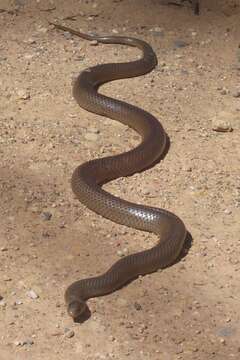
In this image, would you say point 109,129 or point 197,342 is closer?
point 197,342

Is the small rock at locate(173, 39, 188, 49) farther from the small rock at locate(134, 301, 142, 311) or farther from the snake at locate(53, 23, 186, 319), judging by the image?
the small rock at locate(134, 301, 142, 311)

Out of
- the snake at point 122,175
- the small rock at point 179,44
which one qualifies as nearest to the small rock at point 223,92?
the snake at point 122,175

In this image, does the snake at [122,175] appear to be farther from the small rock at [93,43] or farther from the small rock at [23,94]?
the small rock at [23,94]

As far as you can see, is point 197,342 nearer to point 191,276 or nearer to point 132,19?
point 191,276

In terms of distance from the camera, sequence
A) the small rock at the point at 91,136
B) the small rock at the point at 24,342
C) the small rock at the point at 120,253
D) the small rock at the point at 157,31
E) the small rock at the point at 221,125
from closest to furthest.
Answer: the small rock at the point at 24,342, the small rock at the point at 120,253, the small rock at the point at 91,136, the small rock at the point at 221,125, the small rock at the point at 157,31

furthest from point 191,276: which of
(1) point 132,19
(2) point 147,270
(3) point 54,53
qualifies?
(1) point 132,19
